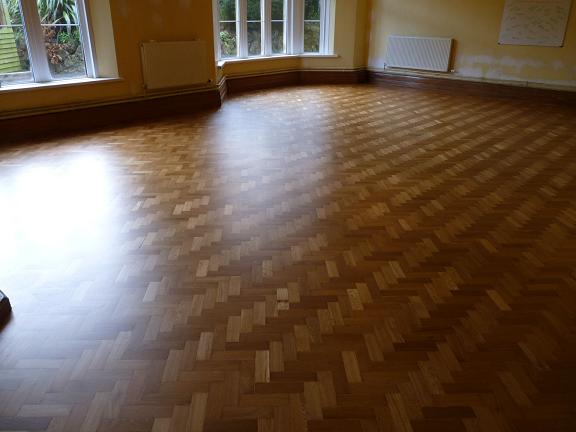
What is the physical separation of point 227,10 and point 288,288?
6.84m

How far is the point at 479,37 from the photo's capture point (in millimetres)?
8336

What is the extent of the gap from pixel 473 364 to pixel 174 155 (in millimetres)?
3835

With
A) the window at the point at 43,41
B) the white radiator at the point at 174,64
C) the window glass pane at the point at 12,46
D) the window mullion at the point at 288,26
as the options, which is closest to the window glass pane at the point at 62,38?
the window at the point at 43,41

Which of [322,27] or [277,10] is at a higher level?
[277,10]

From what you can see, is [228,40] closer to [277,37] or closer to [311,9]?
[277,37]

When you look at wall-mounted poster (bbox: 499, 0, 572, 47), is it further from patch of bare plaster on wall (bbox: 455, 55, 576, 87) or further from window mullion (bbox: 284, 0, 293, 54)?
window mullion (bbox: 284, 0, 293, 54)

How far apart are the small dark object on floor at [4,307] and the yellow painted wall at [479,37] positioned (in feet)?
27.1

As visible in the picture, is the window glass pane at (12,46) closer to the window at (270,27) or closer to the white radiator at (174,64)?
the white radiator at (174,64)

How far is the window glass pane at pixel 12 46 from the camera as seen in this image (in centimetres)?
565

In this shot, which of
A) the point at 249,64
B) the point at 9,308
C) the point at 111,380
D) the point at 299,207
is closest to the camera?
the point at 111,380

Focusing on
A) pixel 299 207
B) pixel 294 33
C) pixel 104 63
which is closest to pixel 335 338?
pixel 299 207

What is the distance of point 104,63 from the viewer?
6.46 m

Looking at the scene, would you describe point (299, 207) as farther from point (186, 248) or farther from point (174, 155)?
point (174, 155)

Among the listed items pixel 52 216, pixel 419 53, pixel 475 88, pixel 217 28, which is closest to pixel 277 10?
pixel 217 28
